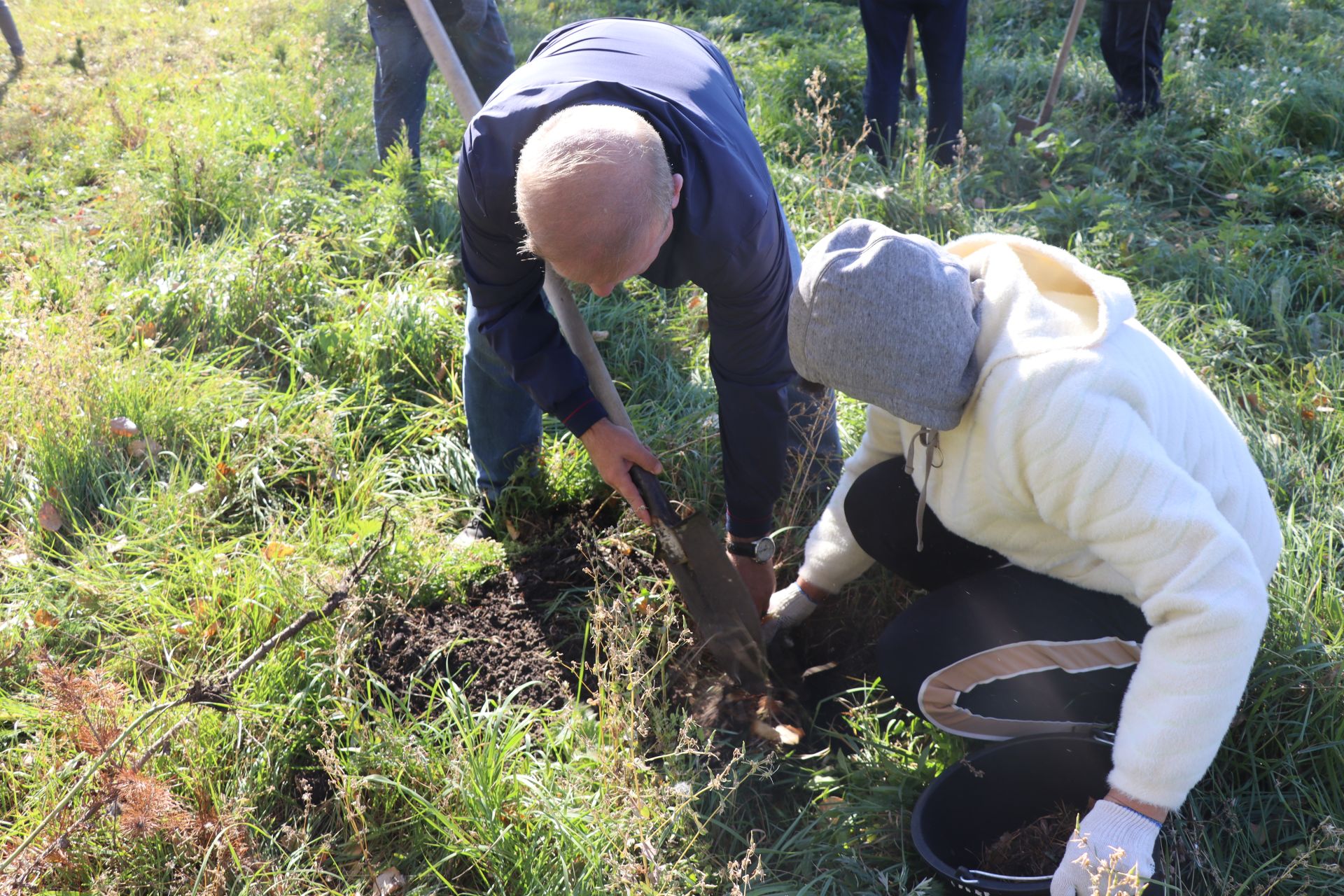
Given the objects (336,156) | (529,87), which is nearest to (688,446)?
(529,87)

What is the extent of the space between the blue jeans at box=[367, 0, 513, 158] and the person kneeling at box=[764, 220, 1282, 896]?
130 inches

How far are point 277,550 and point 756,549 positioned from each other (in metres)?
1.42

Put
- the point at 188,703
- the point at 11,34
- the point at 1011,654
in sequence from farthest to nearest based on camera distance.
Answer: the point at 11,34
the point at 188,703
the point at 1011,654

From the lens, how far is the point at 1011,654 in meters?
1.91

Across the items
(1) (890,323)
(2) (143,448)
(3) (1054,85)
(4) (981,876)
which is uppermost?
(1) (890,323)

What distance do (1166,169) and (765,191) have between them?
10.5 ft

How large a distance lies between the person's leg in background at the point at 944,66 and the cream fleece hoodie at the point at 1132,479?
284 cm

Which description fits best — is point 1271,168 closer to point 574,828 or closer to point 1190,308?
point 1190,308

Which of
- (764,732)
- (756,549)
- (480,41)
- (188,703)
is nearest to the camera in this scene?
(188,703)

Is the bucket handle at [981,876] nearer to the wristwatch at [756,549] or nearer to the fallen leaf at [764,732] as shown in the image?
the fallen leaf at [764,732]

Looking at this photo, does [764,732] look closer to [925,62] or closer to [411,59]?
[925,62]

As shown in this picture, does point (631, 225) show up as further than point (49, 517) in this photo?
No

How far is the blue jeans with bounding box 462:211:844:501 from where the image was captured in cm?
270

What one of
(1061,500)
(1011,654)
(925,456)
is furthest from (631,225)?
(1011,654)
